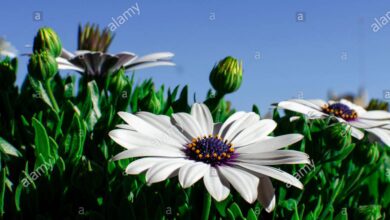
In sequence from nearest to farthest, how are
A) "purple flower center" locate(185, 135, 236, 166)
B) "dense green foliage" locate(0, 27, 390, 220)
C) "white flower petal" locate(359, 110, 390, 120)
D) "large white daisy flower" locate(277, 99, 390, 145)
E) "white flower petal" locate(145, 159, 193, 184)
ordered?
1. "white flower petal" locate(145, 159, 193, 184)
2. "purple flower center" locate(185, 135, 236, 166)
3. "dense green foliage" locate(0, 27, 390, 220)
4. "large white daisy flower" locate(277, 99, 390, 145)
5. "white flower petal" locate(359, 110, 390, 120)

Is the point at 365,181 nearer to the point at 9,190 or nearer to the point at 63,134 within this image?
the point at 63,134

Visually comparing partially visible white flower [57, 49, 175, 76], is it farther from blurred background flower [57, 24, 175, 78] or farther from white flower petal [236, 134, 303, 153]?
white flower petal [236, 134, 303, 153]

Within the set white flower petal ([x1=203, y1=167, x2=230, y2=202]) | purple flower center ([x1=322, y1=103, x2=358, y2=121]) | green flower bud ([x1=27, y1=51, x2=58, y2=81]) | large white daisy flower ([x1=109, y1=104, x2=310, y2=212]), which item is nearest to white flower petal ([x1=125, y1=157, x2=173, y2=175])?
large white daisy flower ([x1=109, y1=104, x2=310, y2=212])

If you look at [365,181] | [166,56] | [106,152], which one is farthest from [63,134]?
[365,181]

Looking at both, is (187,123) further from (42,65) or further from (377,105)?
(377,105)

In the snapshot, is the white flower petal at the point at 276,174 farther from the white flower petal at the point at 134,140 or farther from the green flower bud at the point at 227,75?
the green flower bud at the point at 227,75

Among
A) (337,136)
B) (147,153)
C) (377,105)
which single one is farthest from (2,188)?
(377,105)
